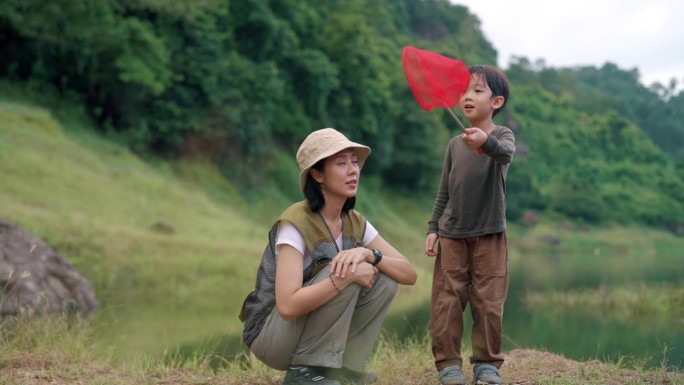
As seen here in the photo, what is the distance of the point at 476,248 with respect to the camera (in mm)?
4332

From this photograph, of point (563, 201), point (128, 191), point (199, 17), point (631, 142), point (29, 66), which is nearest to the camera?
point (128, 191)

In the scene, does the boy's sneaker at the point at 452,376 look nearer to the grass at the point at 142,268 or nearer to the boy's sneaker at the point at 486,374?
the boy's sneaker at the point at 486,374

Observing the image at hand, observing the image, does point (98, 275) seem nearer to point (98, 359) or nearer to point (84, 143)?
point (98, 359)

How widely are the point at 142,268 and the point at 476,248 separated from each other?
990 centimetres

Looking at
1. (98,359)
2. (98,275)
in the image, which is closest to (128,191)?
(98,275)

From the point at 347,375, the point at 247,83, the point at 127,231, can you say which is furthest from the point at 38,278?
the point at 247,83

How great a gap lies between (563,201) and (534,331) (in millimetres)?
47148

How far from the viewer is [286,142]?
112ft

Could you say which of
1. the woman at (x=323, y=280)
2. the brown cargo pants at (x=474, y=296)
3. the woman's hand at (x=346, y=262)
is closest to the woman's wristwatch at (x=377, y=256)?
the woman at (x=323, y=280)

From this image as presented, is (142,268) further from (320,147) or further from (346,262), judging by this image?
(346,262)

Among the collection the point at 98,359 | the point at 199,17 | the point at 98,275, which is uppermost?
the point at 199,17

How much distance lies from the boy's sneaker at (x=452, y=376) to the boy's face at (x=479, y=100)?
1307 millimetres

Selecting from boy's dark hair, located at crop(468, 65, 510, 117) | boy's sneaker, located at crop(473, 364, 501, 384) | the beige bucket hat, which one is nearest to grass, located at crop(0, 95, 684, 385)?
boy's sneaker, located at crop(473, 364, 501, 384)

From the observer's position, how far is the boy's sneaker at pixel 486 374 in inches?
164
